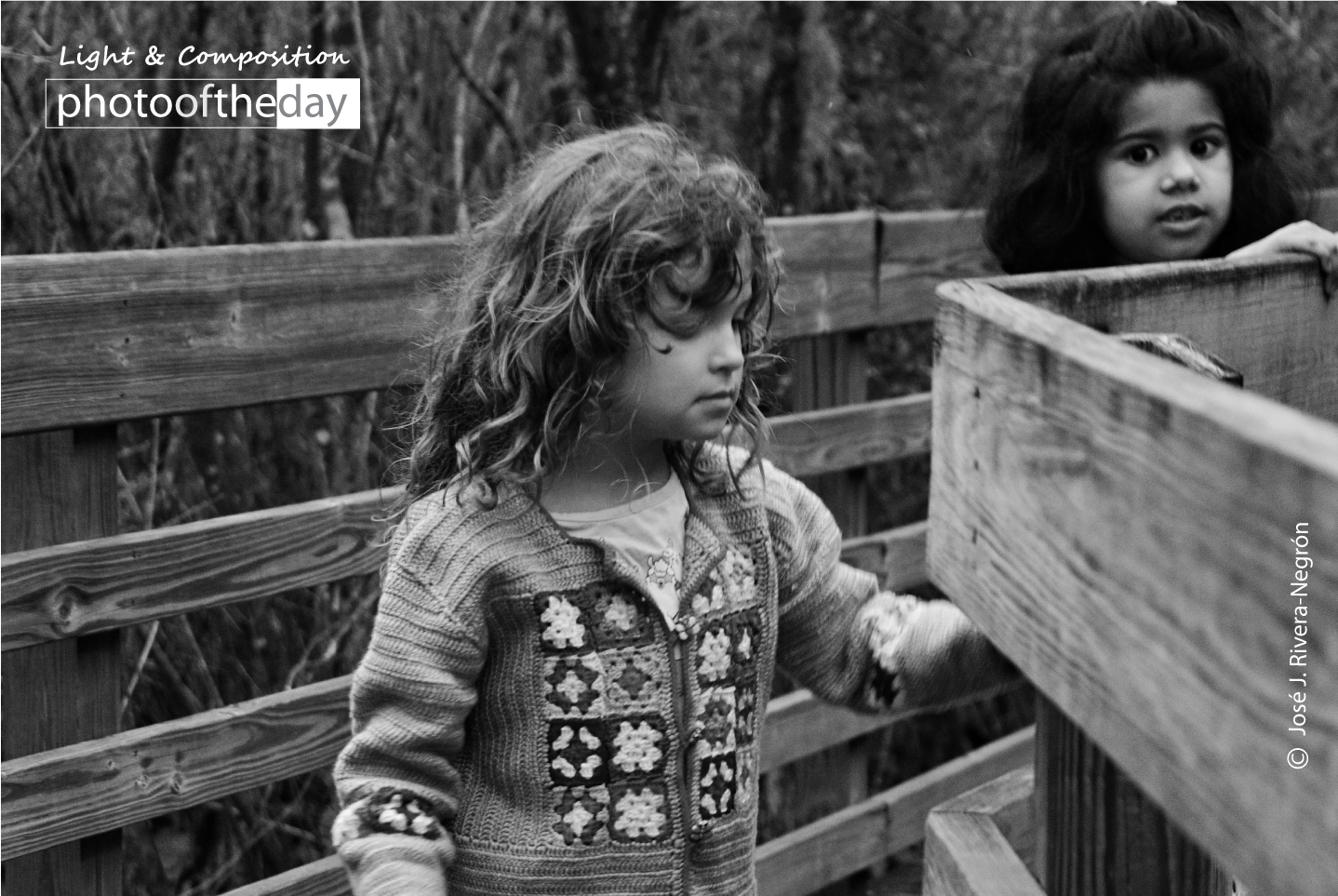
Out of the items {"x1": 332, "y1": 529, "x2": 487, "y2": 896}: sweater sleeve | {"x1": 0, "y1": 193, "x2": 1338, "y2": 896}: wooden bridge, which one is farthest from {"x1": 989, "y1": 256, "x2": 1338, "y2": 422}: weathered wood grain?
{"x1": 332, "y1": 529, "x2": 487, "y2": 896}: sweater sleeve

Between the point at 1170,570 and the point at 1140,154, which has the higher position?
the point at 1140,154

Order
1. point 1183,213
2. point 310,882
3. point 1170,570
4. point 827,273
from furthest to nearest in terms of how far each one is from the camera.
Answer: point 827,273 → point 1183,213 → point 310,882 → point 1170,570

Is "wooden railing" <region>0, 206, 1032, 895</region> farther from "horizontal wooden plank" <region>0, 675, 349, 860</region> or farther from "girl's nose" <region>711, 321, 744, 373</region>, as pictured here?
"girl's nose" <region>711, 321, 744, 373</region>

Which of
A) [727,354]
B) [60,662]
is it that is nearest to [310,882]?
[60,662]

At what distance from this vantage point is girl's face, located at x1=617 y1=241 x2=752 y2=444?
1770mm

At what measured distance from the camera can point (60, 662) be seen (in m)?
2.28

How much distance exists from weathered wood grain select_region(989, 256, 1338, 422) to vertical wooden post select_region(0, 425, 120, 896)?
55.6 inches

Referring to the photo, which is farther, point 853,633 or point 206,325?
point 206,325

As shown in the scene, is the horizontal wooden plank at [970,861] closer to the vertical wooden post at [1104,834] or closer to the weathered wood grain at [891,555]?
the vertical wooden post at [1104,834]

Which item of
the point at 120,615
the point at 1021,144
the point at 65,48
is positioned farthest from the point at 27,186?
the point at 1021,144

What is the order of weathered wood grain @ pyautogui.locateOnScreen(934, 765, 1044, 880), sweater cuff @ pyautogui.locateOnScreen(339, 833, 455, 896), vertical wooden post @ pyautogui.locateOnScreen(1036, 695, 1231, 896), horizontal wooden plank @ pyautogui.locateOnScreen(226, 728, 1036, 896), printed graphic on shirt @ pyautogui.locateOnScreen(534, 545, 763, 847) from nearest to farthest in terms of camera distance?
vertical wooden post @ pyautogui.locateOnScreen(1036, 695, 1231, 896) < sweater cuff @ pyautogui.locateOnScreen(339, 833, 455, 896) < printed graphic on shirt @ pyautogui.locateOnScreen(534, 545, 763, 847) < weathered wood grain @ pyautogui.locateOnScreen(934, 765, 1044, 880) < horizontal wooden plank @ pyautogui.locateOnScreen(226, 728, 1036, 896)

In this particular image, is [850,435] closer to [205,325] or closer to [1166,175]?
[1166,175]

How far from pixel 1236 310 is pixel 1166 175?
1291 mm

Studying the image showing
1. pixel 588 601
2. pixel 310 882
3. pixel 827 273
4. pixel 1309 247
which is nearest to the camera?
pixel 588 601
